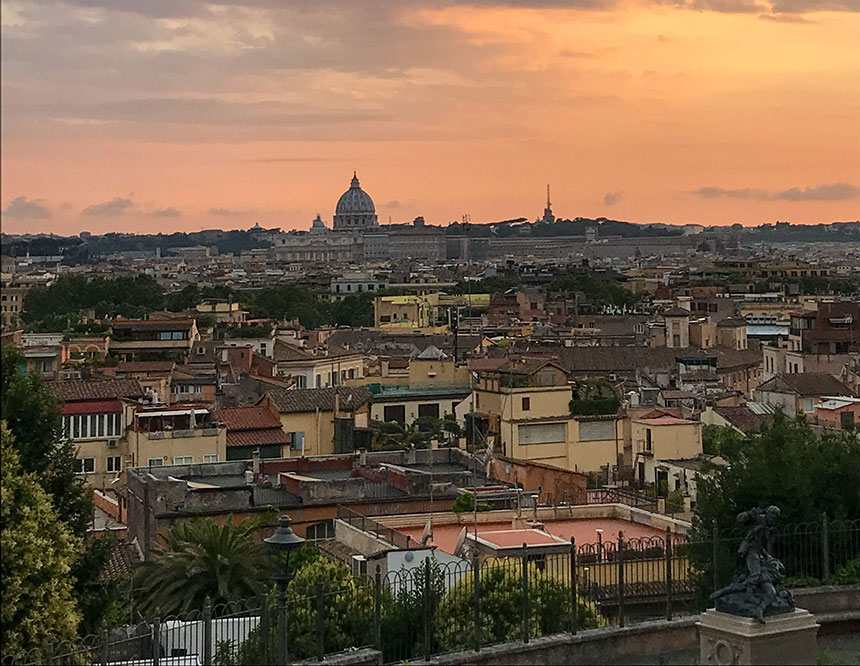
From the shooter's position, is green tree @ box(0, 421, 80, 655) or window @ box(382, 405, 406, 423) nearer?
green tree @ box(0, 421, 80, 655)

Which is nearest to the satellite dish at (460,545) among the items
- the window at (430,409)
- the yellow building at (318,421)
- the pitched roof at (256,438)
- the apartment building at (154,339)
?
the pitched roof at (256,438)

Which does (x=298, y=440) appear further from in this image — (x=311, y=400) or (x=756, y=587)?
(x=756, y=587)

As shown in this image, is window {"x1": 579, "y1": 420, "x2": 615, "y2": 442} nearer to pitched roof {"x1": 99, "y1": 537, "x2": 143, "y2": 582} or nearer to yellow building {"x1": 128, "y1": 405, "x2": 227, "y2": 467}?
yellow building {"x1": 128, "y1": 405, "x2": 227, "y2": 467}

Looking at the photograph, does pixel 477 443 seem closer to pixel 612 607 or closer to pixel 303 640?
pixel 612 607

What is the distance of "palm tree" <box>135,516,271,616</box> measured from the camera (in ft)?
46.1

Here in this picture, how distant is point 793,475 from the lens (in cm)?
1232

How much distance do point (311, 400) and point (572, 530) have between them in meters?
11.7

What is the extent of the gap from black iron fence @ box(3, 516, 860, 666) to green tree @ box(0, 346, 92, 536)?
1716 millimetres

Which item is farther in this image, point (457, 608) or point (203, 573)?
point (203, 573)

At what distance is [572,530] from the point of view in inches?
624

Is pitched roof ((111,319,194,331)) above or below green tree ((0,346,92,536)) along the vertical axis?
below

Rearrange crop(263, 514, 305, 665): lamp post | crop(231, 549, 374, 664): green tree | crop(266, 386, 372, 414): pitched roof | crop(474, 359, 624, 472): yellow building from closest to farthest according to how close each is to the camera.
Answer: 1. crop(263, 514, 305, 665): lamp post
2. crop(231, 549, 374, 664): green tree
3. crop(474, 359, 624, 472): yellow building
4. crop(266, 386, 372, 414): pitched roof

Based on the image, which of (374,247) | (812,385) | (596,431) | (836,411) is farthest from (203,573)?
(374,247)

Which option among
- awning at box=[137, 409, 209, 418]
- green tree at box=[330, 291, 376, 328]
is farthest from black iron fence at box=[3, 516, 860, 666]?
green tree at box=[330, 291, 376, 328]
